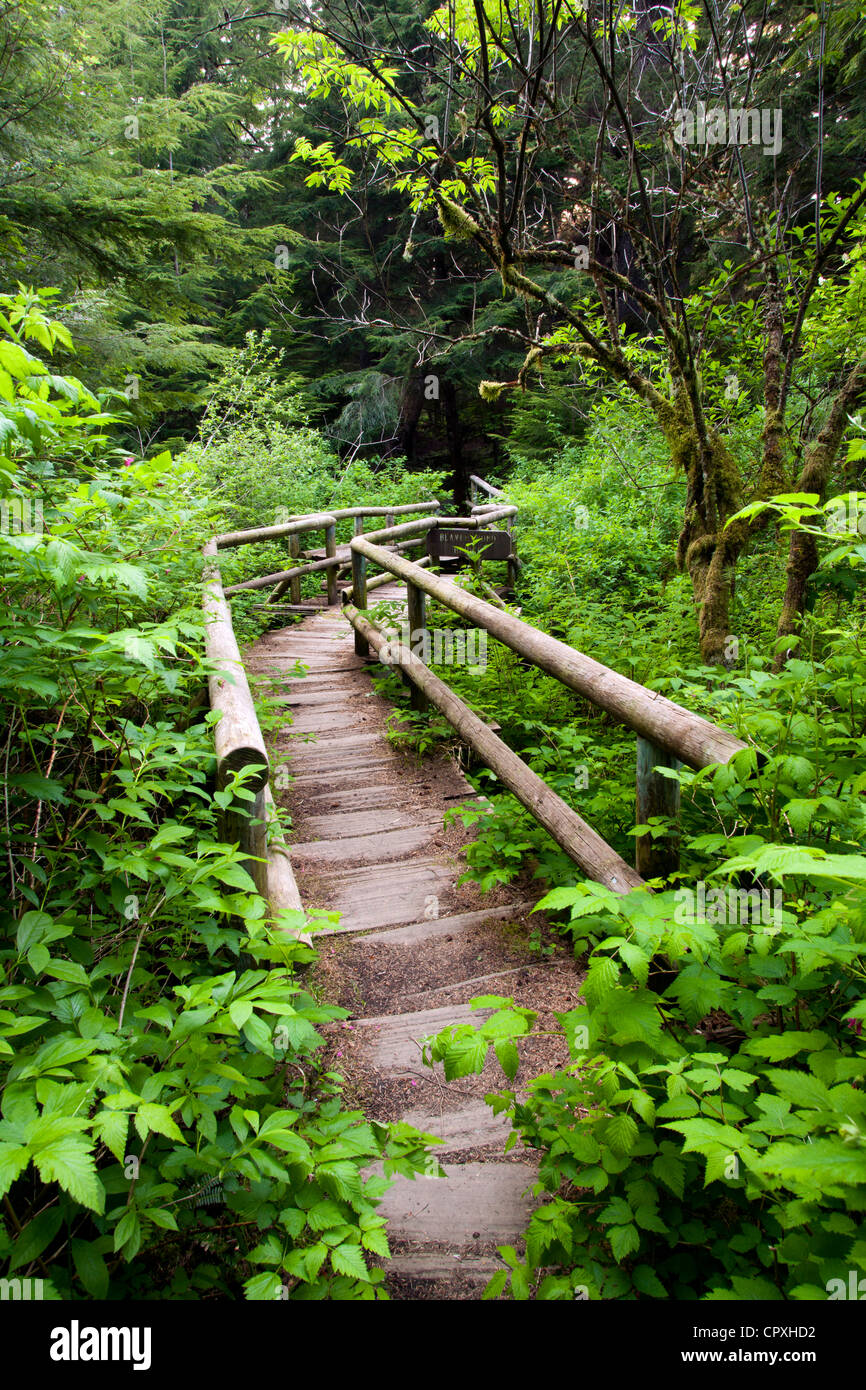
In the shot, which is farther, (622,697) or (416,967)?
(416,967)

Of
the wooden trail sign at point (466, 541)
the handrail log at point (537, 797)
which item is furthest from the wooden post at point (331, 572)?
the handrail log at point (537, 797)

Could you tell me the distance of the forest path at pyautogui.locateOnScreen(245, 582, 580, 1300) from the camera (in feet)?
6.24

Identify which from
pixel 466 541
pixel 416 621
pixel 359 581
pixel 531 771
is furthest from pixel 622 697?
pixel 466 541

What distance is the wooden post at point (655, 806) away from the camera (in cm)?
228

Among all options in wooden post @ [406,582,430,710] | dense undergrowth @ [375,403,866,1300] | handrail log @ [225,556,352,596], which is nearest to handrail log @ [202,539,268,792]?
dense undergrowth @ [375,403,866,1300]

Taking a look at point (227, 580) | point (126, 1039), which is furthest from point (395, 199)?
point (126, 1039)

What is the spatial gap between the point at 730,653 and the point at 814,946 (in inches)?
130

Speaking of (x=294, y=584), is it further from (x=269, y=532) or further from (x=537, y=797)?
(x=537, y=797)

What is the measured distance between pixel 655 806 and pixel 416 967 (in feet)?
4.27

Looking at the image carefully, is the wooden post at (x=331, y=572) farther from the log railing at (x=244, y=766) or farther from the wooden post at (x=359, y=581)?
the log railing at (x=244, y=766)

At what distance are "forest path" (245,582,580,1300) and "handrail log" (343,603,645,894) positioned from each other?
0.53 meters

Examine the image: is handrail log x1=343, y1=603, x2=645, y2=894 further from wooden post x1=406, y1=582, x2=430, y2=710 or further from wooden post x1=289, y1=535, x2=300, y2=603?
wooden post x1=289, y1=535, x2=300, y2=603

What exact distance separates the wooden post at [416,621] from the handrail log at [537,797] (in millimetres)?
239

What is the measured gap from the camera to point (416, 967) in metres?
2.97
